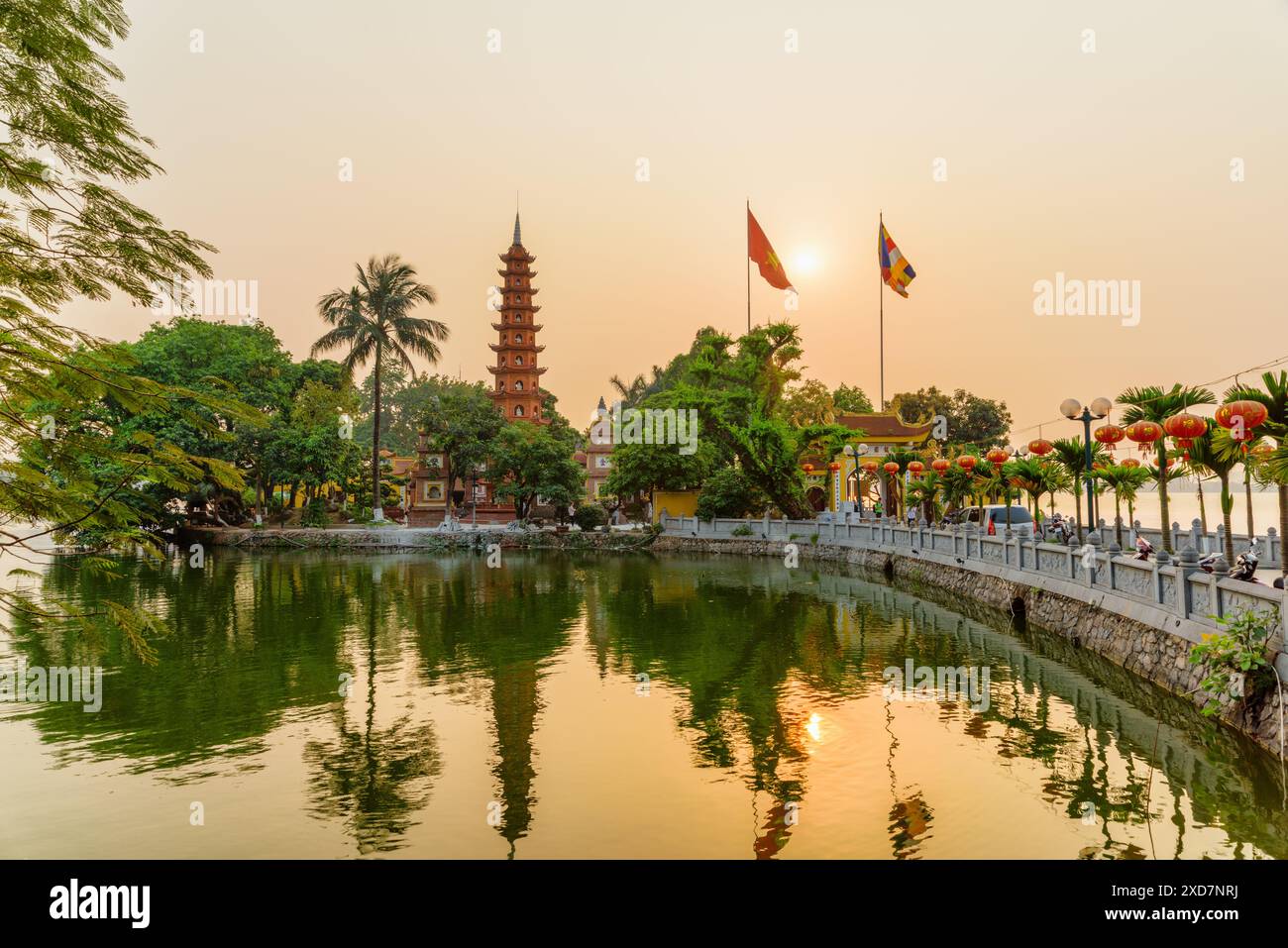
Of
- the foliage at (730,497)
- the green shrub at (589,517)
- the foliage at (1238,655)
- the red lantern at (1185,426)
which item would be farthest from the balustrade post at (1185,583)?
the green shrub at (589,517)

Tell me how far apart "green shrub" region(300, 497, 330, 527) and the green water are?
87.5ft

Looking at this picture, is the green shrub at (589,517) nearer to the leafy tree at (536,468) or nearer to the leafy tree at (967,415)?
the leafy tree at (536,468)

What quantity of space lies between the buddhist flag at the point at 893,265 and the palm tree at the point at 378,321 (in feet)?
74.7

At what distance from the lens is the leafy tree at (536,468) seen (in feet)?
141

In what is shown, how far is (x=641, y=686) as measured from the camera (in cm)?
1281

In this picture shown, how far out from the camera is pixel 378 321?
42.8 meters

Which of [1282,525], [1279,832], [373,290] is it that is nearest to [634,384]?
[373,290]

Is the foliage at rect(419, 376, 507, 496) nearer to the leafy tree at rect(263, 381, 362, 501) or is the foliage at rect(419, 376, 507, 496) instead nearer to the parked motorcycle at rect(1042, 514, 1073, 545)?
the leafy tree at rect(263, 381, 362, 501)

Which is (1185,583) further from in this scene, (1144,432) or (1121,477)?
(1121,477)

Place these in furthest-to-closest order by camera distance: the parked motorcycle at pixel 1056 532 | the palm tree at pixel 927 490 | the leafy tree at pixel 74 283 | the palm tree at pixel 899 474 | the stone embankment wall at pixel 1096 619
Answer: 1. the palm tree at pixel 899 474
2. the palm tree at pixel 927 490
3. the parked motorcycle at pixel 1056 532
4. the stone embankment wall at pixel 1096 619
5. the leafy tree at pixel 74 283

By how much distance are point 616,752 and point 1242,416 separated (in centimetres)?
A: 864

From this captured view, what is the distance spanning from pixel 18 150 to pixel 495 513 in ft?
156

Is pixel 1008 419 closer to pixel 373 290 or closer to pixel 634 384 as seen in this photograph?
pixel 634 384

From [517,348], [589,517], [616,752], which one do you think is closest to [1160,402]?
[616,752]
